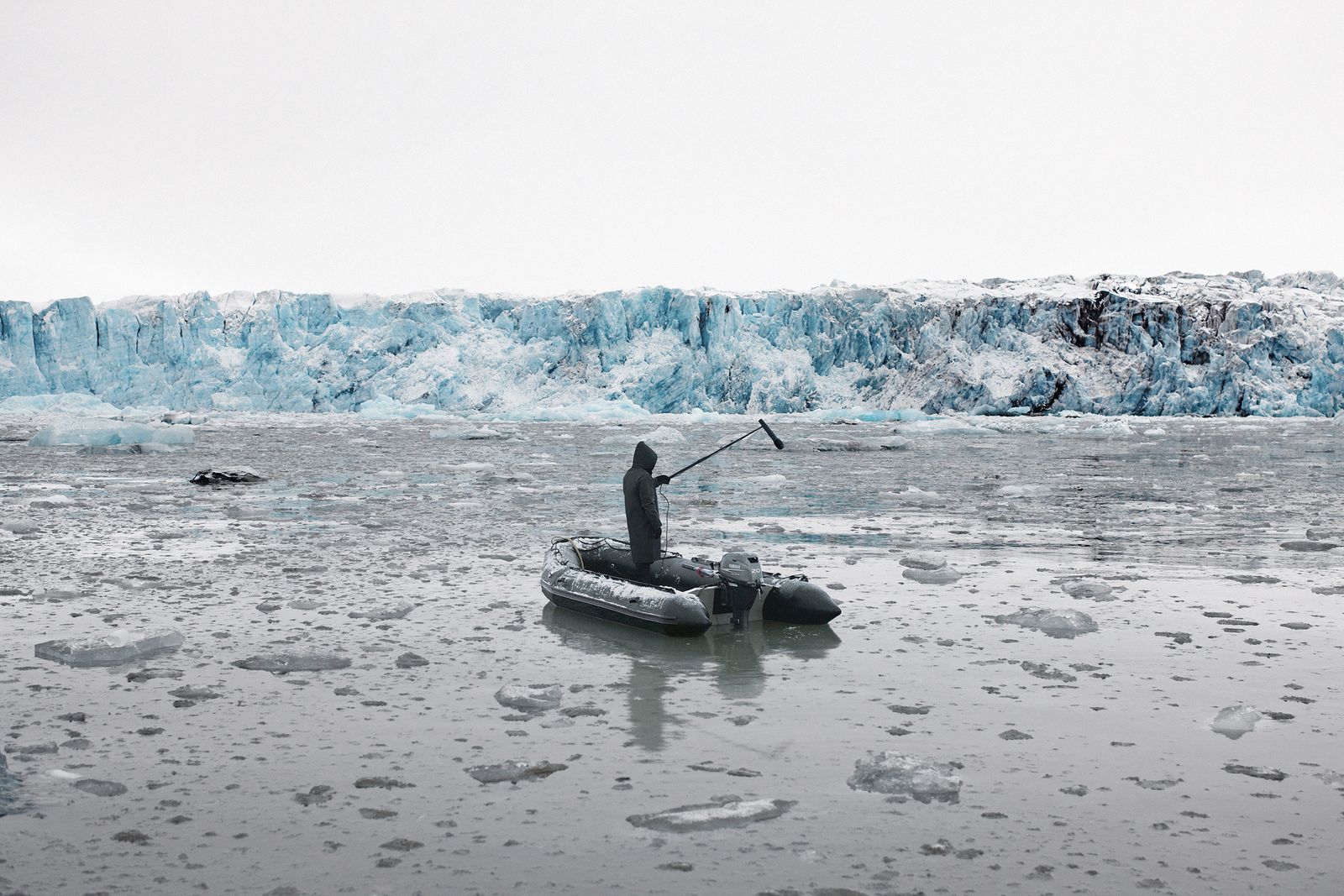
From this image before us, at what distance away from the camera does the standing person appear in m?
7.42

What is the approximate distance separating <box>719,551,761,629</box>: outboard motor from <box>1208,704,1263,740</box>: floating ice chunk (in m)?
2.72

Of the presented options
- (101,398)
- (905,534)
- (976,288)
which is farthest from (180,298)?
(905,534)

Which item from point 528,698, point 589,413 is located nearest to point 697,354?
point 589,413

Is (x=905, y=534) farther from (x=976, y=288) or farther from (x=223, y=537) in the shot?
(x=976, y=288)

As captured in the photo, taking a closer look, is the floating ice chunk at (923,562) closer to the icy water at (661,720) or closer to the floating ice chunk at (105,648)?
the icy water at (661,720)

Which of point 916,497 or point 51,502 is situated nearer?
point 51,502

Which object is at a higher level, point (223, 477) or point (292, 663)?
point (292, 663)

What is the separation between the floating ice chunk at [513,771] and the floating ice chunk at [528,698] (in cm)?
79

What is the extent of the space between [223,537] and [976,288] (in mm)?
79258

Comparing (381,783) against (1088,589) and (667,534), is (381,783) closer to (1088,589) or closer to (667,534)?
(1088,589)

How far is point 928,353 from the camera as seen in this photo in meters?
69.9

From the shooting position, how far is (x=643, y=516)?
24.3 ft

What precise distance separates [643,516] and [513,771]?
3.30 m

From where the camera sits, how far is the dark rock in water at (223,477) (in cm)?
1728
